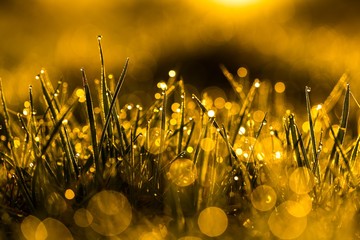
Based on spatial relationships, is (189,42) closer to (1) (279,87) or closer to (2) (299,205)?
(1) (279,87)

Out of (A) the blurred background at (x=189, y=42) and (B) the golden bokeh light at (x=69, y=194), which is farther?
(A) the blurred background at (x=189, y=42)

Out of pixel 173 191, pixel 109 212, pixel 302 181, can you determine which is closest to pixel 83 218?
pixel 109 212

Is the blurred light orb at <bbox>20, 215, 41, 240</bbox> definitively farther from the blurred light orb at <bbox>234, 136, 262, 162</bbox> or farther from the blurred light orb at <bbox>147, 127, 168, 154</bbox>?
the blurred light orb at <bbox>234, 136, 262, 162</bbox>

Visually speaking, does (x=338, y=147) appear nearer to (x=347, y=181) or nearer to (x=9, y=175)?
(x=347, y=181)

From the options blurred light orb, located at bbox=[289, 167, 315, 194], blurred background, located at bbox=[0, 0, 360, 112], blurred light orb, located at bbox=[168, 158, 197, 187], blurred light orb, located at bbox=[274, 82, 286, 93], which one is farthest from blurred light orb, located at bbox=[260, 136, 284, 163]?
blurred light orb, located at bbox=[274, 82, 286, 93]

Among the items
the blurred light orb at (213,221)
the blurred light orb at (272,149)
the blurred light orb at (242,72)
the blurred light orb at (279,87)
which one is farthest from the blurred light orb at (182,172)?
the blurred light orb at (242,72)

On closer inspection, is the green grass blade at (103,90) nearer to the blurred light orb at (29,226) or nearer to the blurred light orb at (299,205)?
the blurred light orb at (29,226)
